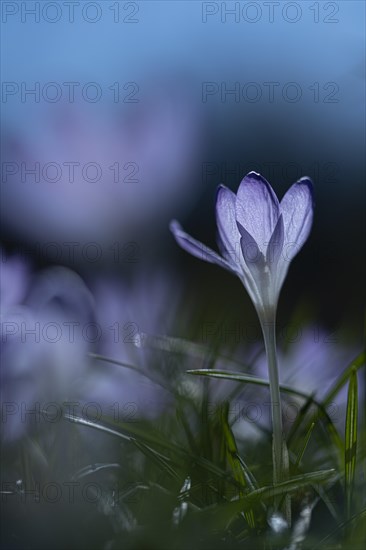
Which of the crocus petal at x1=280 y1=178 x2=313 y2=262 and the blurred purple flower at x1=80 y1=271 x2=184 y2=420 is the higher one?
the crocus petal at x1=280 y1=178 x2=313 y2=262

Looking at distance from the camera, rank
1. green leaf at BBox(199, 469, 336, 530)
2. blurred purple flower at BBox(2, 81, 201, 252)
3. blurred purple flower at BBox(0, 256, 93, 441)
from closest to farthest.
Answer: green leaf at BBox(199, 469, 336, 530), blurred purple flower at BBox(0, 256, 93, 441), blurred purple flower at BBox(2, 81, 201, 252)

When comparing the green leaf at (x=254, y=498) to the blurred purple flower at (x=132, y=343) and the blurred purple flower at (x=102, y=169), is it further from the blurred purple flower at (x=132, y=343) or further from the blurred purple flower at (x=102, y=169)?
the blurred purple flower at (x=102, y=169)

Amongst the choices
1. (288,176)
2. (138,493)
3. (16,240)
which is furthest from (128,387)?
(288,176)

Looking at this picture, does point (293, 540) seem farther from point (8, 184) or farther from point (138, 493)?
point (8, 184)

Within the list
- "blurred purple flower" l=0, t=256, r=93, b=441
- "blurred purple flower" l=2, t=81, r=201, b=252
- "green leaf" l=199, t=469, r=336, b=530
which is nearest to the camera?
"green leaf" l=199, t=469, r=336, b=530

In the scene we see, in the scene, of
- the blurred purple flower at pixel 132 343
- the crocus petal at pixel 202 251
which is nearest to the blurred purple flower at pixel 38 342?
the blurred purple flower at pixel 132 343

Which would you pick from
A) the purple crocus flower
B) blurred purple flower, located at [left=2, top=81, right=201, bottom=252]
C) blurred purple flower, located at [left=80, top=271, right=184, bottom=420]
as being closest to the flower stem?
the purple crocus flower

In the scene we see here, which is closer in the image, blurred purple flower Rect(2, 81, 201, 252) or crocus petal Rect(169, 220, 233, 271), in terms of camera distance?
crocus petal Rect(169, 220, 233, 271)

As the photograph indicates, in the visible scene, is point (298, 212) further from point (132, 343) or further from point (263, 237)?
point (132, 343)

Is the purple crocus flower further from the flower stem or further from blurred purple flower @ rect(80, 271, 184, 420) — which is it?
blurred purple flower @ rect(80, 271, 184, 420)

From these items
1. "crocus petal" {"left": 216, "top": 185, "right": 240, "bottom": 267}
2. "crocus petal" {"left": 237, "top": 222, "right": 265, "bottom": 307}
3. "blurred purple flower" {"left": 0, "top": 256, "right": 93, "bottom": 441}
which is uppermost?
"crocus petal" {"left": 216, "top": 185, "right": 240, "bottom": 267}
